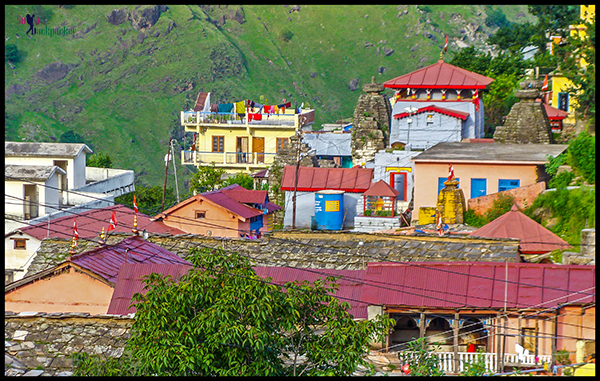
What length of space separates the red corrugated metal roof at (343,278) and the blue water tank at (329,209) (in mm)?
17919

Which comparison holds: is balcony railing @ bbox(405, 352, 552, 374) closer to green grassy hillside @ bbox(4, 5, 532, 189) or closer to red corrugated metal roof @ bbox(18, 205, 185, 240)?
red corrugated metal roof @ bbox(18, 205, 185, 240)

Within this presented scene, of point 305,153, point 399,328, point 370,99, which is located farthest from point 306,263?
point 370,99

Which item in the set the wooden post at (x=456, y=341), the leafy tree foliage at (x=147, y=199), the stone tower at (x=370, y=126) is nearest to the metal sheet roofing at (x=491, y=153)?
the stone tower at (x=370, y=126)

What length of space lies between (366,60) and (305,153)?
86.7 metres

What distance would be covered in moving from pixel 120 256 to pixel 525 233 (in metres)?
12.6

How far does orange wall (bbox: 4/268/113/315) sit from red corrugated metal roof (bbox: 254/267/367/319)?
12.9ft

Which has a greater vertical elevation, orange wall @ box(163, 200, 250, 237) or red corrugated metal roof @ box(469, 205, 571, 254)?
red corrugated metal roof @ box(469, 205, 571, 254)

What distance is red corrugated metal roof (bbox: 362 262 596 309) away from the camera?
1756cm

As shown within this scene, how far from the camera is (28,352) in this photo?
15383mm

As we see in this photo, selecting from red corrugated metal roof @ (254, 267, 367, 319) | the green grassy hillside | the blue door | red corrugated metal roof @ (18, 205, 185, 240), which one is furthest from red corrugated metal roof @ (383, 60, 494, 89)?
the green grassy hillside

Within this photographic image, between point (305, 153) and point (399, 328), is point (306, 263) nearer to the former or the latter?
point (399, 328)

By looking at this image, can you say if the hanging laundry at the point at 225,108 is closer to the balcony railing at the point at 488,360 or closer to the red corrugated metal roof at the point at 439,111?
the red corrugated metal roof at the point at 439,111

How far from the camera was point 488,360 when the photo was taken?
1741 cm

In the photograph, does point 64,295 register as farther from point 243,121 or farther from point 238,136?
point 243,121
